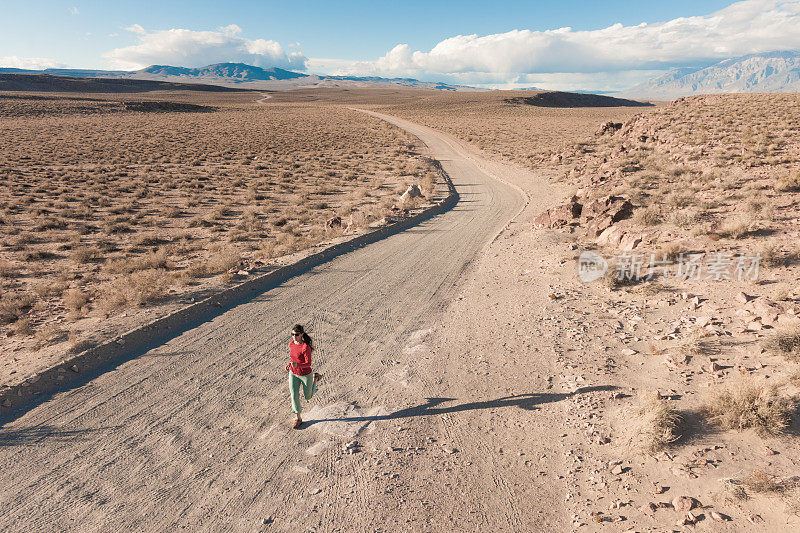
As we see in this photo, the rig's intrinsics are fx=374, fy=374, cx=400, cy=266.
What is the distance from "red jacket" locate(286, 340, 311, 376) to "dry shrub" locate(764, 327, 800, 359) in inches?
306

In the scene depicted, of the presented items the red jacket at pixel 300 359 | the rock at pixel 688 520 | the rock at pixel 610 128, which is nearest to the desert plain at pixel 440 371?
the rock at pixel 688 520

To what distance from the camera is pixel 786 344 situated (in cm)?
629

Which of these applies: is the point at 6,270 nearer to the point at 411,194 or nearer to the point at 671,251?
the point at 411,194

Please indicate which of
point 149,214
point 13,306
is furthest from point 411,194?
point 13,306

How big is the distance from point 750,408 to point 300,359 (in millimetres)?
6345

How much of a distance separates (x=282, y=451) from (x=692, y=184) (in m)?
18.9

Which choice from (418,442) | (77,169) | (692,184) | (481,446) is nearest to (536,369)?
(481,446)

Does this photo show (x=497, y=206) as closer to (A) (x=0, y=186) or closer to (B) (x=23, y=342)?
(B) (x=23, y=342)

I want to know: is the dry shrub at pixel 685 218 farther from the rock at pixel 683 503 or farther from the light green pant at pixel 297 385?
the light green pant at pixel 297 385

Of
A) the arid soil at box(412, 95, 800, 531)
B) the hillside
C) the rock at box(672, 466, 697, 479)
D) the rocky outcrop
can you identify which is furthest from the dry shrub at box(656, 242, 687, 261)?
the hillside

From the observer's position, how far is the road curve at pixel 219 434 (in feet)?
15.3

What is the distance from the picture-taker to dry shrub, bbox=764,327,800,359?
20.1 feet

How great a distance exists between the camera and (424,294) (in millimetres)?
10906

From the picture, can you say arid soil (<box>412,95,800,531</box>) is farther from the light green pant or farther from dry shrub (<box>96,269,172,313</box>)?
dry shrub (<box>96,269,172,313</box>)
